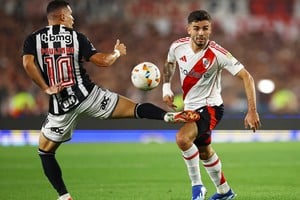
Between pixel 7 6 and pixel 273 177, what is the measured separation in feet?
50.3

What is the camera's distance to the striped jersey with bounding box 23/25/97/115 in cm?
755

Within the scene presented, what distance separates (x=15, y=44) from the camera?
23.8 metres

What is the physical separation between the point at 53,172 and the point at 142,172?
170 inches

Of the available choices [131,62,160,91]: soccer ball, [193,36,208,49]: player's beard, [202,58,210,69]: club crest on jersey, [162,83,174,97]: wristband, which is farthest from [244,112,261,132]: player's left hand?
[131,62,160,91]: soccer ball

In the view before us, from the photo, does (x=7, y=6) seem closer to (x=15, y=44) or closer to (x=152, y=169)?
(x=15, y=44)

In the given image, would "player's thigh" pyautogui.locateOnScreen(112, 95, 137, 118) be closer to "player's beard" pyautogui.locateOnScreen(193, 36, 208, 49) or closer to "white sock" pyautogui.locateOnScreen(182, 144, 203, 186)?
"white sock" pyautogui.locateOnScreen(182, 144, 203, 186)

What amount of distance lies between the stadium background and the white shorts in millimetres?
13189

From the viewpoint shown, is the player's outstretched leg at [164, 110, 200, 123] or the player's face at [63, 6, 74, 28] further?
the player's face at [63, 6, 74, 28]

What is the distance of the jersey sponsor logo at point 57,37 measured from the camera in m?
7.55

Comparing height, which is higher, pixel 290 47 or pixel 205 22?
pixel 205 22

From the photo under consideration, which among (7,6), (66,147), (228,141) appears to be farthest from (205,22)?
(7,6)

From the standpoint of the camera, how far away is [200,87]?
798 centimetres

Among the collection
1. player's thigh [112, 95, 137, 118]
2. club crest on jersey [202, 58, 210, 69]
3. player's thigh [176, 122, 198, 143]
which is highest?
club crest on jersey [202, 58, 210, 69]

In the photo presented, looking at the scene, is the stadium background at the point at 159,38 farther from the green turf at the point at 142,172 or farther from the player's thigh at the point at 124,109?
the player's thigh at the point at 124,109
